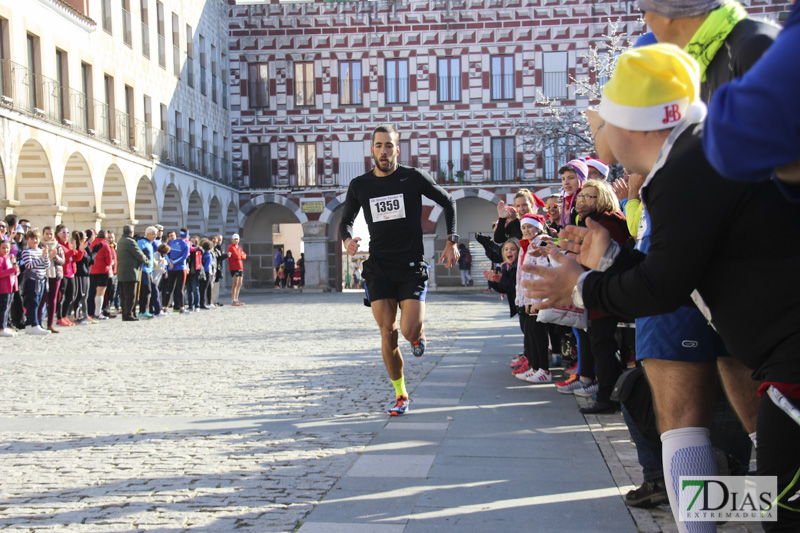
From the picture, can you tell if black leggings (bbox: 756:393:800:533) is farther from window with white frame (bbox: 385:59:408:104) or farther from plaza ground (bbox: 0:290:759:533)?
window with white frame (bbox: 385:59:408:104)

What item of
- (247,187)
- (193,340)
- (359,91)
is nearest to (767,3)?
(359,91)

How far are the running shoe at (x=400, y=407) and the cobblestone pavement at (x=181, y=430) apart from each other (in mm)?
152

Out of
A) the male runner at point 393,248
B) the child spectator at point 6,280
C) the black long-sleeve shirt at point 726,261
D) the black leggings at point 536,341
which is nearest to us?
the black long-sleeve shirt at point 726,261

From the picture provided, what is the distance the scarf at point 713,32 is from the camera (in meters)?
2.90

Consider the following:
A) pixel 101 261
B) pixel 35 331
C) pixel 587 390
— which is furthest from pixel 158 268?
pixel 587 390

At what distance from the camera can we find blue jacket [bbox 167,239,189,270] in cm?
2389

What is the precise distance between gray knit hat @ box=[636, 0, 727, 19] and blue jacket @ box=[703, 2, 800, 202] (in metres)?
1.24

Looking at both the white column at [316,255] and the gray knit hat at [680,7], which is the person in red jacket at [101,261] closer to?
the gray knit hat at [680,7]

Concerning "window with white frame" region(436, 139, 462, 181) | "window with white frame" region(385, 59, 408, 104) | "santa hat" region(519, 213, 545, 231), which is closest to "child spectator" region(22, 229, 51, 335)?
"santa hat" region(519, 213, 545, 231)

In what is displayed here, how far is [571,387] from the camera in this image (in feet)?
27.0

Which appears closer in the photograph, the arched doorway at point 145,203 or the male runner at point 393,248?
the male runner at point 393,248

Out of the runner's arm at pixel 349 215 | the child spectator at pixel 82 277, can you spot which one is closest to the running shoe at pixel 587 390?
the runner's arm at pixel 349 215

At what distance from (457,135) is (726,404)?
42.9 meters

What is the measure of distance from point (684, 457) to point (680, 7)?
150cm
